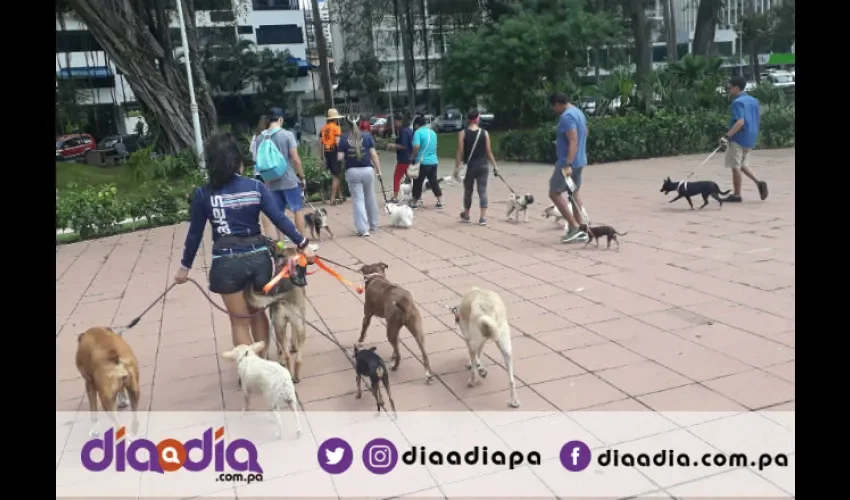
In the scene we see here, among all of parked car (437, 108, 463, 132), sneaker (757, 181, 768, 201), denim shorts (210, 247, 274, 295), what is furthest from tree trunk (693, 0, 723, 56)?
denim shorts (210, 247, 274, 295)

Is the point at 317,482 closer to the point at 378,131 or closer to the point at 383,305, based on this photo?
the point at 383,305

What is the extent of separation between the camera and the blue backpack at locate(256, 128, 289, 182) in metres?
7.33

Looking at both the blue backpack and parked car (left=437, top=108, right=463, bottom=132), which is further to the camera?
parked car (left=437, top=108, right=463, bottom=132)

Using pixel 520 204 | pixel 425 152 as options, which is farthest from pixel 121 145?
pixel 520 204

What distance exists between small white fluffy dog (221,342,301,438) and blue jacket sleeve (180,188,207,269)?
2.57 feet

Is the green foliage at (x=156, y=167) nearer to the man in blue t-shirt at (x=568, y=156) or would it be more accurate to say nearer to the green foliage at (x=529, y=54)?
the green foliage at (x=529, y=54)

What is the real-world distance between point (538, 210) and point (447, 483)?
7.88 m

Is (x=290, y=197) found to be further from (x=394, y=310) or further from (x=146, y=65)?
(x=146, y=65)

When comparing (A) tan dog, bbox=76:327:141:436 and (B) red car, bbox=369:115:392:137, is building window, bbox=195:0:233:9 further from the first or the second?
(A) tan dog, bbox=76:327:141:436

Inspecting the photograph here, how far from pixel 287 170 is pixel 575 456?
216 inches

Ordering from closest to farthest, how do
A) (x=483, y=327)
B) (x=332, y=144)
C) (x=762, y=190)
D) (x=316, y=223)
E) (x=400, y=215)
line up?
(x=483, y=327) → (x=316, y=223) → (x=400, y=215) → (x=762, y=190) → (x=332, y=144)

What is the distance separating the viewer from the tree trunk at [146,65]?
57.9 ft

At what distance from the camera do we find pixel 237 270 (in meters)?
4.14

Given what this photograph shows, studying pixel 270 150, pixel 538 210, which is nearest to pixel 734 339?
pixel 270 150
